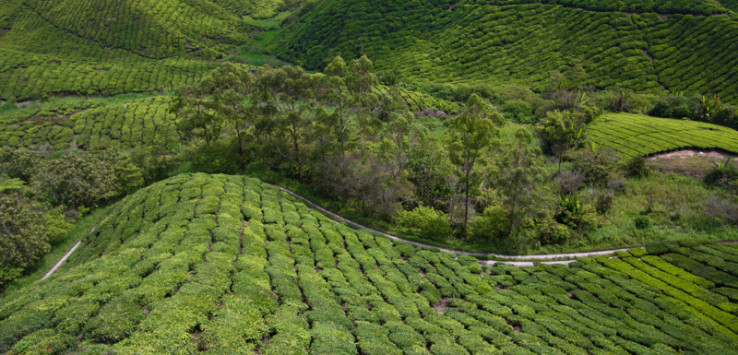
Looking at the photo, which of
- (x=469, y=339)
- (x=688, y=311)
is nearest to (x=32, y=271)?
(x=469, y=339)

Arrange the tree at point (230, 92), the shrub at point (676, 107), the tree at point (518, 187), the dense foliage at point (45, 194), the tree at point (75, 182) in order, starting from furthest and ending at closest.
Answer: the shrub at point (676, 107) → the tree at point (75, 182) → the tree at point (230, 92) → the dense foliage at point (45, 194) → the tree at point (518, 187)

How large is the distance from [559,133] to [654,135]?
20177mm

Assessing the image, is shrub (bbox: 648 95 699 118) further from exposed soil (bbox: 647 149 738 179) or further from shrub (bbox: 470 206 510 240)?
shrub (bbox: 470 206 510 240)

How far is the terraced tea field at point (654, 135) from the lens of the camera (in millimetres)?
57156

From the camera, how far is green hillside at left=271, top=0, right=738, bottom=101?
76.6 meters

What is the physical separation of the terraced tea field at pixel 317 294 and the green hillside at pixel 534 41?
192 feet

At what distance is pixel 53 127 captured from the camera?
3034 inches

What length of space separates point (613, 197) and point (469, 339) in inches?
1475

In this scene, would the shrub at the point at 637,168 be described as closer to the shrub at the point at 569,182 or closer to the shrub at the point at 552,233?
the shrub at the point at 569,182

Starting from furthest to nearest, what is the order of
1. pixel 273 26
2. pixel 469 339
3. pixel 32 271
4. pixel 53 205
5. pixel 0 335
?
pixel 273 26 → pixel 53 205 → pixel 32 271 → pixel 469 339 → pixel 0 335

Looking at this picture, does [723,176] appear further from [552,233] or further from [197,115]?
[197,115]

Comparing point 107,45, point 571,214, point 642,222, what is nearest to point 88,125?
point 107,45

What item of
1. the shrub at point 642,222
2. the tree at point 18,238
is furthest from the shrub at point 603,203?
the tree at point 18,238

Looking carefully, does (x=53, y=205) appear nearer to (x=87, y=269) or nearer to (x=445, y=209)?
(x=87, y=269)
